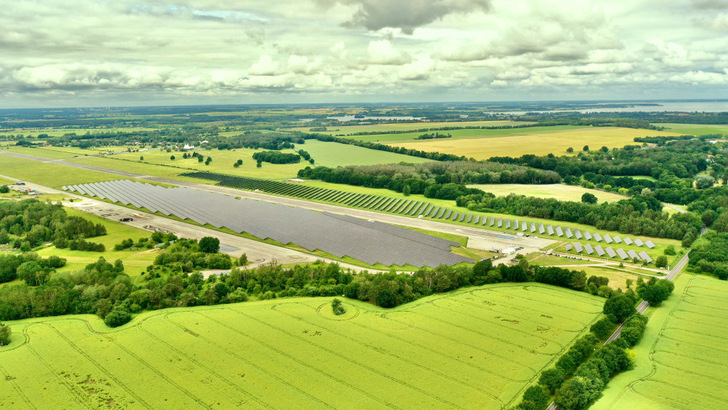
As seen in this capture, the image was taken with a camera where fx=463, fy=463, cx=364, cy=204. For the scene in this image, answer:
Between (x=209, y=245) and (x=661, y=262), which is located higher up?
(x=209, y=245)

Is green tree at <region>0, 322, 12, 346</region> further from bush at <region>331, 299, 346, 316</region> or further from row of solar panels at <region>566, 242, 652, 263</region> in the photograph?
row of solar panels at <region>566, 242, 652, 263</region>

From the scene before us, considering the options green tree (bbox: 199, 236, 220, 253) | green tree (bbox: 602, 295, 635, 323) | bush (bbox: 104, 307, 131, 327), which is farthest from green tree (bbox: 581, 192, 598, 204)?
bush (bbox: 104, 307, 131, 327)

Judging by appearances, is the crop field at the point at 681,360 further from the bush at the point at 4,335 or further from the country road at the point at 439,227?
the bush at the point at 4,335

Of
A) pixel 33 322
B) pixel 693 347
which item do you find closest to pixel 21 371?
pixel 33 322

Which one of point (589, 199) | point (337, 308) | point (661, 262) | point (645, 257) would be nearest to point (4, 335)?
point (337, 308)

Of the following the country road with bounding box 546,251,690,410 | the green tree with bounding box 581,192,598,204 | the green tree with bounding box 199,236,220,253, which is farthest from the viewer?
the green tree with bounding box 581,192,598,204

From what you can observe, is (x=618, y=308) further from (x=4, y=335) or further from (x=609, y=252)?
(x=4, y=335)
